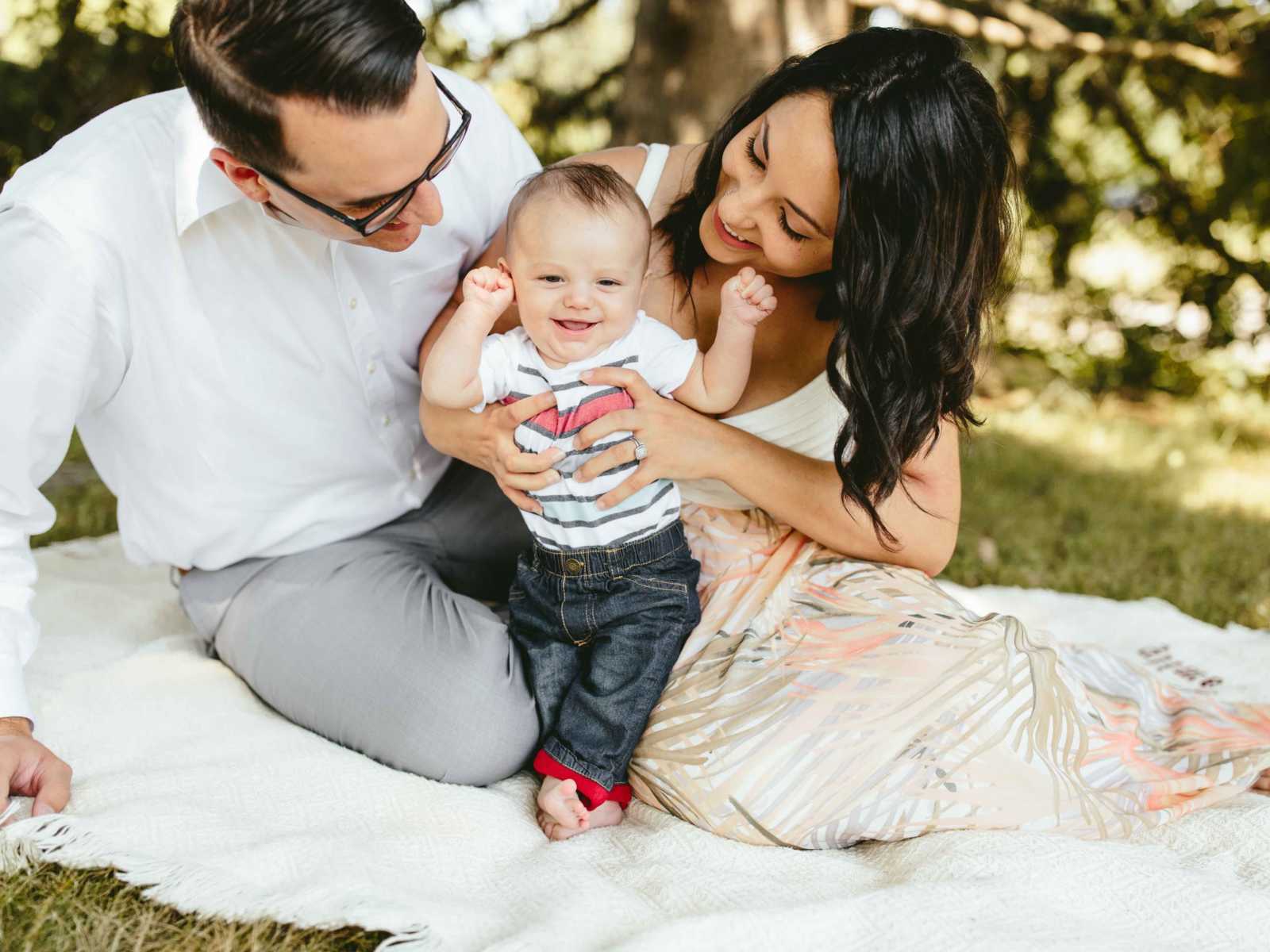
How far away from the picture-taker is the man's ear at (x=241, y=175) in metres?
1.65

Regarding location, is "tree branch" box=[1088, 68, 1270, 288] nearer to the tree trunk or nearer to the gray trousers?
the tree trunk

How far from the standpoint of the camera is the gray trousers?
1862 mm

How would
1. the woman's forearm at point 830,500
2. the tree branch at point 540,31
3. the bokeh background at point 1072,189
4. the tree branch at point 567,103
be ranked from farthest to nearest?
the tree branch at point 567,103 → the tree branch at point 540,31 → the bokeh background at point 1072,189 → the woman's forearm at point 830,500

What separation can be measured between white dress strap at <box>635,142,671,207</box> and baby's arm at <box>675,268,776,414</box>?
0.35 metres

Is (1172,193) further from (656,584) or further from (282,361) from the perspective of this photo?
(282,361)

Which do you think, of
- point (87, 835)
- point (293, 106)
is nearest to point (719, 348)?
point (293, 106)

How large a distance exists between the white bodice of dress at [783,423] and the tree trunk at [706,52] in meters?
1.75

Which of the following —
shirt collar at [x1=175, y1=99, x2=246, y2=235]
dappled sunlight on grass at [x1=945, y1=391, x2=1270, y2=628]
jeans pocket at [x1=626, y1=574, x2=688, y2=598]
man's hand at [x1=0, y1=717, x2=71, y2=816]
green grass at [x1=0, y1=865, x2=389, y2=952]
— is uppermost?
shirt collar at [x1=175, y1=99, x2=246, y2=235]

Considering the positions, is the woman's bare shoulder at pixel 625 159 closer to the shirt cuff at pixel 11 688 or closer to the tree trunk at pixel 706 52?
the shirt cuff at pixel 11 688

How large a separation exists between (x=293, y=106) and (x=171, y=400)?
612mm

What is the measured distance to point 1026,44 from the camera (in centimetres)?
403

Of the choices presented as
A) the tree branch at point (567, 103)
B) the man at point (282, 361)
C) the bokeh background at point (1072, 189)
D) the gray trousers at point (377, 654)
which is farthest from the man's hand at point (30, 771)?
the tree branch at point (567, 103)

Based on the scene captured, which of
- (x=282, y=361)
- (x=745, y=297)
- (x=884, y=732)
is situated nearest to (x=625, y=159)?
(x=745, y=297)

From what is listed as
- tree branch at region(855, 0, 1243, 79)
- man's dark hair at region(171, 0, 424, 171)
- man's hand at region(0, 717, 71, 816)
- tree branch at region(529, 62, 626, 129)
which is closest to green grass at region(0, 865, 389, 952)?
man's hand at region(0, 717, 71, 816)
